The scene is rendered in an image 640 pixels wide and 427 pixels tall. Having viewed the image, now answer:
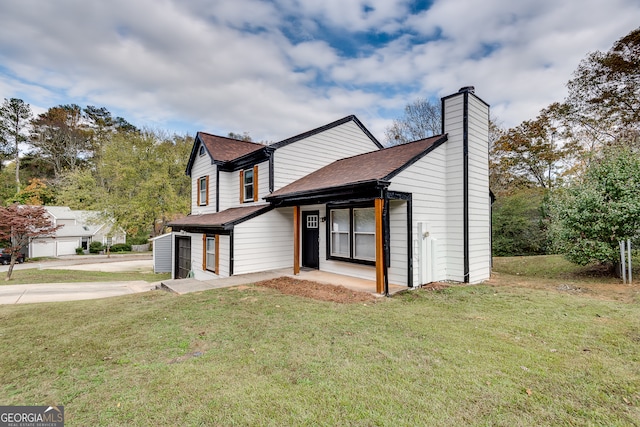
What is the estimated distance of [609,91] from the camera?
53.0 ft

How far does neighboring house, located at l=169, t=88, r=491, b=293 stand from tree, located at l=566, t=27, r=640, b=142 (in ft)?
44.1

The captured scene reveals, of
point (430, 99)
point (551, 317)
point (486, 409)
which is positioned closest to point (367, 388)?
point (486, 409)

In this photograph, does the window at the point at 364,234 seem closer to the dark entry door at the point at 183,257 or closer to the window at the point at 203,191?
the dark entry door at the point at 183,257

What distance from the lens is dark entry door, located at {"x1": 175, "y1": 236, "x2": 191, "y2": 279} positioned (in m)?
13.3

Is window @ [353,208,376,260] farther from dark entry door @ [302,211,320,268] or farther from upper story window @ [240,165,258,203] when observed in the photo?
upper story window @ [240,165,258,203]

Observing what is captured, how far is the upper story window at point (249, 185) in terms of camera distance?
11.9 metres

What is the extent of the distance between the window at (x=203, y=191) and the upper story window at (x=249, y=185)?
2.71 metres

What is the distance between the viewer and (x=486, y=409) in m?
2.57

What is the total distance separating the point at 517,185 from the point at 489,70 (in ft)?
34.0

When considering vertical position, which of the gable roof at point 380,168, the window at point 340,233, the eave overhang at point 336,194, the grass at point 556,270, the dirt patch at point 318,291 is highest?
the gable roof at point 380,168

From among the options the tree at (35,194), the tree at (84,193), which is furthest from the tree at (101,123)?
the tree at (84,193)

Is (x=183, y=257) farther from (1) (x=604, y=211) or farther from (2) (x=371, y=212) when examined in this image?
(1) (x=604, y=211)

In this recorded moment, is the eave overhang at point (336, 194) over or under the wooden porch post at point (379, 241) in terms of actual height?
over

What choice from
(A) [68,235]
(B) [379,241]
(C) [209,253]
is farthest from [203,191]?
(A) [68,235]
